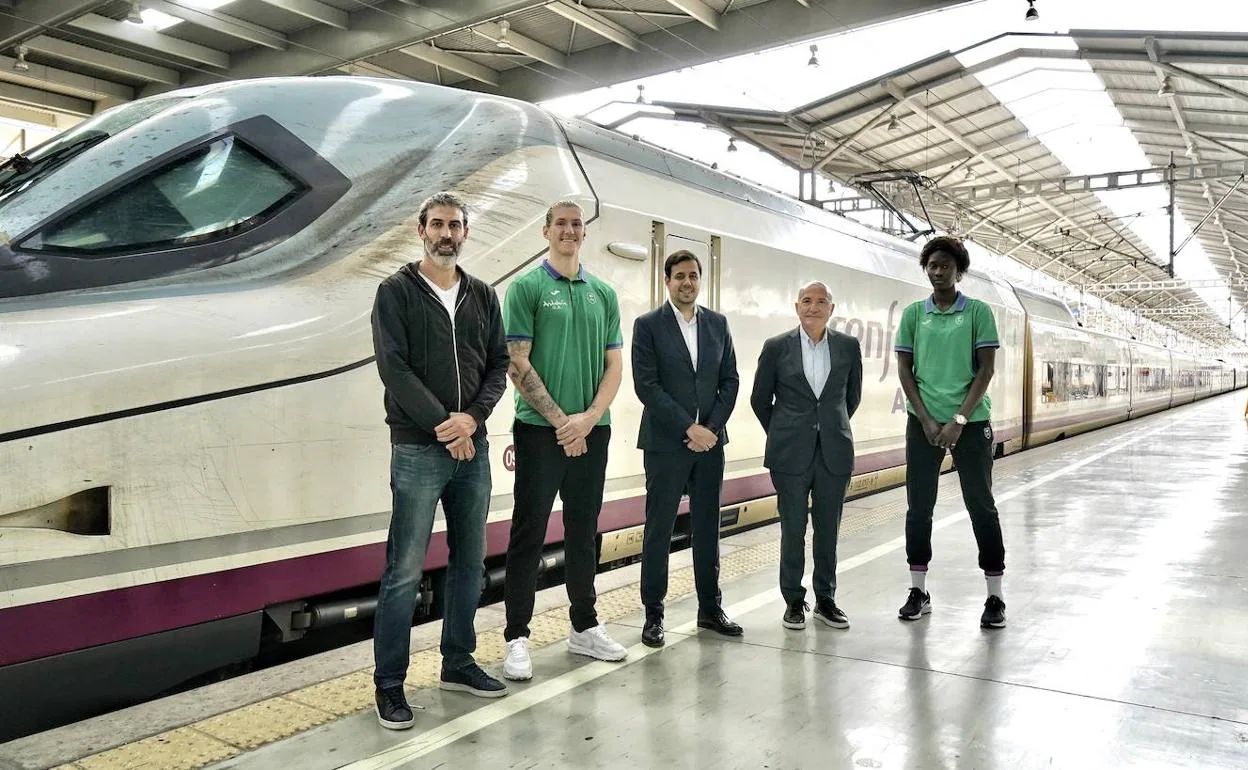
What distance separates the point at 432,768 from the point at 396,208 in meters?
2.06

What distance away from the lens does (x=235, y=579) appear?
3.09 meters

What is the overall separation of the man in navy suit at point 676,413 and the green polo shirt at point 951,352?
962 mm

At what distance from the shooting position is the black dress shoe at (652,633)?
377cm

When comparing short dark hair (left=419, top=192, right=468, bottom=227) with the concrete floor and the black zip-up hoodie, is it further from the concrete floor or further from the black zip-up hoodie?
the concrete floor

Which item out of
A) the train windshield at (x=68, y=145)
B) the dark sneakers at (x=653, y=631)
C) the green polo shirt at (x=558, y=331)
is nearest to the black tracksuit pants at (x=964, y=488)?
the dark sneakers at (x=653, y=631)

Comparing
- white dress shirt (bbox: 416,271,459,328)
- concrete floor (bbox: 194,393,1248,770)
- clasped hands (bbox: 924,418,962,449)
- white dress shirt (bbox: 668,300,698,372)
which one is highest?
white dress shirt (bbox: 416,271,459,328)

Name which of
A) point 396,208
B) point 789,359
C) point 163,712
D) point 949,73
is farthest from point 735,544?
point 949,73

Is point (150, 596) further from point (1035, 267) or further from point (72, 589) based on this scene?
point (1035, 267)

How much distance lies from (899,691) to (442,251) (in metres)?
2.17

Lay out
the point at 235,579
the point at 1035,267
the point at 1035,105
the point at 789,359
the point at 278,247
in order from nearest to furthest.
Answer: the point at 235,579 < the point at 278,247 < the point at 789,359 < the point at 1035,105 < the point at 1035,267

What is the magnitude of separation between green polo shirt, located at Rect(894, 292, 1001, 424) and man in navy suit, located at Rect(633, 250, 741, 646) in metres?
0.96

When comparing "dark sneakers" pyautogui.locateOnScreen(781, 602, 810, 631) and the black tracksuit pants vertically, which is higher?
the black tracksuit pants

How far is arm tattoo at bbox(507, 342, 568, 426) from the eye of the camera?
133 inches

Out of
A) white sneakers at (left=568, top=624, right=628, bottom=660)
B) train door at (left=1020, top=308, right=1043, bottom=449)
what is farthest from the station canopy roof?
white sneakers at (left=568, top=624, right=628, bottom=660)
